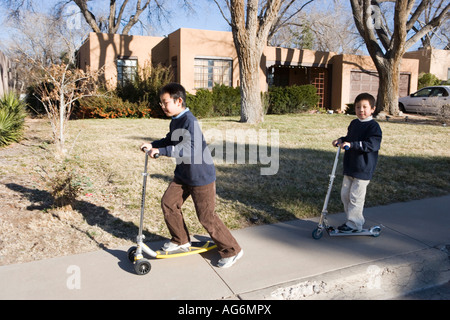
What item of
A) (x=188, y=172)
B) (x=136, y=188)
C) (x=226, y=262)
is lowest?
(x=226, y=262)

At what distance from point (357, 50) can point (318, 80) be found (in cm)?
2368

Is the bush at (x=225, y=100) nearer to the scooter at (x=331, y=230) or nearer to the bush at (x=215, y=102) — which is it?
the bush at (x=215, y=102)

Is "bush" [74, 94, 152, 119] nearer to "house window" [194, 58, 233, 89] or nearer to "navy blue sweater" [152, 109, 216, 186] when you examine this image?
"house window" [194, 58, 233, 89]

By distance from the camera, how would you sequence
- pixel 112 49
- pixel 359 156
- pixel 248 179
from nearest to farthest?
pixel 359 156 < pixel 248 179 < pixel 112 49

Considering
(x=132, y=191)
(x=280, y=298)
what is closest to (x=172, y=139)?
(x=280, y=298)

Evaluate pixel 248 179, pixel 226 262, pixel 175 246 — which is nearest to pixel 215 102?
pixel 248 179

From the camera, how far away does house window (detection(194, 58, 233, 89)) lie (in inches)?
747

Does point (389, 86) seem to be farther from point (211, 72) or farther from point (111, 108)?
point (111, 108)

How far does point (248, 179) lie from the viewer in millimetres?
6449

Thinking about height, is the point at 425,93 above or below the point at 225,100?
above

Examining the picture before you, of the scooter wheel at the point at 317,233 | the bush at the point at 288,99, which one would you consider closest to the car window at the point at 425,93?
the bush at the point at 288,99

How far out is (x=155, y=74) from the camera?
1755 centimetres

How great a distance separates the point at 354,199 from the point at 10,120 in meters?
8.48

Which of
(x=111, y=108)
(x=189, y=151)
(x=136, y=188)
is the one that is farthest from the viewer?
Answer: (x=111, y=108)
